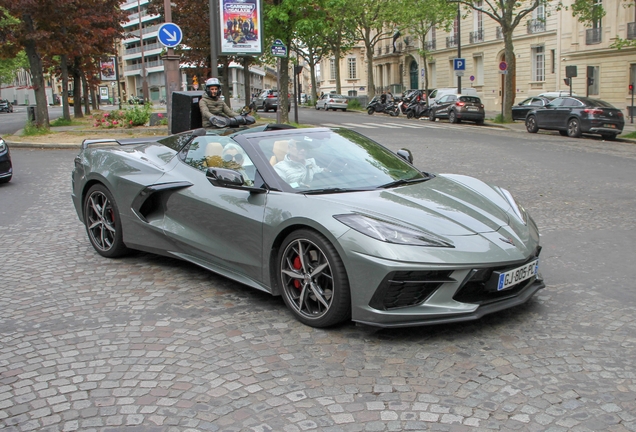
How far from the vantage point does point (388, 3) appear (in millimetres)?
48531

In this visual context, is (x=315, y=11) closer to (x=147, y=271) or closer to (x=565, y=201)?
(x=565, y=201)

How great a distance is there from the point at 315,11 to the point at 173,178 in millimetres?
22466

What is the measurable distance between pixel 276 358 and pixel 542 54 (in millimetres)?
44177

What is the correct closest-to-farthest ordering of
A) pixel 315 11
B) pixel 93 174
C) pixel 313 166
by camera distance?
1. pixel 313 166
2. pixel 93 174
3. pixel 315 11

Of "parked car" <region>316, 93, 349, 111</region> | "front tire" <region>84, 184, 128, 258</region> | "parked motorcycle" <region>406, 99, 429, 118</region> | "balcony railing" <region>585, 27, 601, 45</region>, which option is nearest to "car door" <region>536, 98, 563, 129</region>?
"parked motorcycle" <region>406, 99, 429, 118</region>

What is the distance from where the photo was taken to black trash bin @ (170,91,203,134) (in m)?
11.8

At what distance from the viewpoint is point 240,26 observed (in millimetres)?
20359

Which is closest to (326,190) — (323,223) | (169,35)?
(323,223)

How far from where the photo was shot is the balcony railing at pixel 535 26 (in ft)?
141

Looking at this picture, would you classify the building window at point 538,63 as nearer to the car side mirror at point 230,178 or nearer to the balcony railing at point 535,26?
the balcony railing at point 535,26

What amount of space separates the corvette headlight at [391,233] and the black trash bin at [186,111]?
8289 millimetres

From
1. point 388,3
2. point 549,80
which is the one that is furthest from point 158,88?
point 549,80

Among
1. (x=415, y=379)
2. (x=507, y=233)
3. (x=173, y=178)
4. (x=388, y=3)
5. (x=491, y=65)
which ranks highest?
(x=388, y=3)

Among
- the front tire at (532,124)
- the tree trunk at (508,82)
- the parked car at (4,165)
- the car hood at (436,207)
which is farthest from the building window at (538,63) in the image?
the car hood at (436,207)
